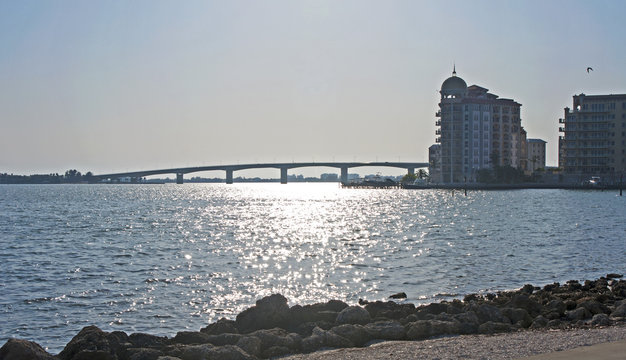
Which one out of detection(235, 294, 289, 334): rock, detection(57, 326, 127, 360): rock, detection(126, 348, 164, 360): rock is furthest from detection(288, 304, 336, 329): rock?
detection(57, 326, 127, 360): rock

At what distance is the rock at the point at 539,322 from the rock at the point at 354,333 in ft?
15.4

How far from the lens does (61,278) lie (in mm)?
30875

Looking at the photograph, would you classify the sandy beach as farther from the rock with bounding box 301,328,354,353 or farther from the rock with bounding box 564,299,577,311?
the rock with bounding box 564,299,577,311

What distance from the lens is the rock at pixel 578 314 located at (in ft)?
64.8

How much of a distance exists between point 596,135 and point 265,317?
17849 cm

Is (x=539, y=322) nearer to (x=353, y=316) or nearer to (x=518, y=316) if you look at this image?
(x=518, y=316)

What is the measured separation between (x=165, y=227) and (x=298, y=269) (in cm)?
3373

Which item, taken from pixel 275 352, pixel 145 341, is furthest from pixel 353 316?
pixel 145 341

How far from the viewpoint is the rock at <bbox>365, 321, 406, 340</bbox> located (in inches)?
690

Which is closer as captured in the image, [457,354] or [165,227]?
[457,354]

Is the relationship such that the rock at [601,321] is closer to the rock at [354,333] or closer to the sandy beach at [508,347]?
the sandy beach at [508,347]

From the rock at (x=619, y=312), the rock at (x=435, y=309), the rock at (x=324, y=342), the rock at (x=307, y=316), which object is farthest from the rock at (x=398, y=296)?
the rock at (x=324, y=342)

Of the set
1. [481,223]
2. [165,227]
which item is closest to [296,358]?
[165,227]

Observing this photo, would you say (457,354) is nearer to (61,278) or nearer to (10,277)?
(61,278)
